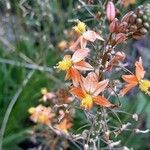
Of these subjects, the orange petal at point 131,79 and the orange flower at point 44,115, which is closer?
the orange petal at point 131,79

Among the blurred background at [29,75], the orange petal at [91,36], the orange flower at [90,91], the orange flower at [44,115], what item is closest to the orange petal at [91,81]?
the orange flower at [90,91]

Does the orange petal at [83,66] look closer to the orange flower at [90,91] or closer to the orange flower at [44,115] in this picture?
the orange flower at [90,91]

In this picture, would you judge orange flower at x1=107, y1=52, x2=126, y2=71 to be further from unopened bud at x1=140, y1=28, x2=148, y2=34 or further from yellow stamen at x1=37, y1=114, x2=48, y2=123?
Answer: yellow stamen at x1=37, y1=114, x2=48, y2=123

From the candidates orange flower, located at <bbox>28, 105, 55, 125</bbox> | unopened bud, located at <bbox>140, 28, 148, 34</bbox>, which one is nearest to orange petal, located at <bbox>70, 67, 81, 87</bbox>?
unopened bud, located at <bbox>140, 28, 148, 34</bbox>

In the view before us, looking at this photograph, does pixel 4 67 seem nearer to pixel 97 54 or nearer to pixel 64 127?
pixel 64 127

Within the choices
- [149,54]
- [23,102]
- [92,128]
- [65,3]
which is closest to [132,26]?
[92,128]
